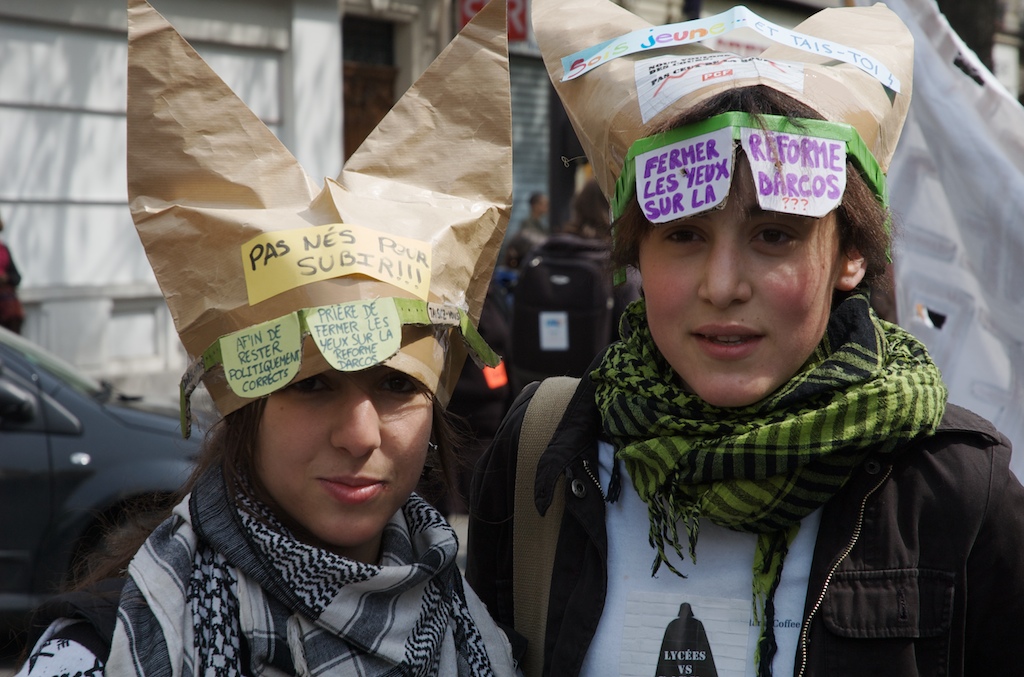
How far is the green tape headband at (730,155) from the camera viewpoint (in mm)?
1724

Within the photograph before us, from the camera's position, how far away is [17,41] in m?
8.88

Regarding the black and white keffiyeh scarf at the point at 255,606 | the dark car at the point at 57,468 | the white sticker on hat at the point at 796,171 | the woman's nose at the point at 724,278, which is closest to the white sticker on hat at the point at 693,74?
the white sticker on hat at the point at 796,171

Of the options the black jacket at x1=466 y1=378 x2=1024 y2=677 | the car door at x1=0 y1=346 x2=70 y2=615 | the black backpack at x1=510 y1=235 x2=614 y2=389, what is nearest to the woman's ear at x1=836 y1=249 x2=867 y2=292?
the black jacket at x1=466 y1=378 x2=1024 y2=677

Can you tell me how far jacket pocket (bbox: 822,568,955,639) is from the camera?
1.67 meters

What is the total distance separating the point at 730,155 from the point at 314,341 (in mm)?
725

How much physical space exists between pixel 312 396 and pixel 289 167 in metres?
0.41

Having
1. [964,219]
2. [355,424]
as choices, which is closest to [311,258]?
[355,424]

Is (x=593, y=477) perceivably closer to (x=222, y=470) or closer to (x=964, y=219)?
(x=222, y=470)

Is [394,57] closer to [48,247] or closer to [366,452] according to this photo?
[48,247]

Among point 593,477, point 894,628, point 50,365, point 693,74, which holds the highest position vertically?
point 693,74

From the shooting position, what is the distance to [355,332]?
1689mm

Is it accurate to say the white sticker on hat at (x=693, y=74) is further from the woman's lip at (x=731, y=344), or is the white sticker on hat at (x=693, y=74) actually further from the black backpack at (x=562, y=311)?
the black backpack at (x=562, y=311)

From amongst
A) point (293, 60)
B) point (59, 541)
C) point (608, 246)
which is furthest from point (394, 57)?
point (608, 246)

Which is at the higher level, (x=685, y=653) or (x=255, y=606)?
(x=255, y=606)
